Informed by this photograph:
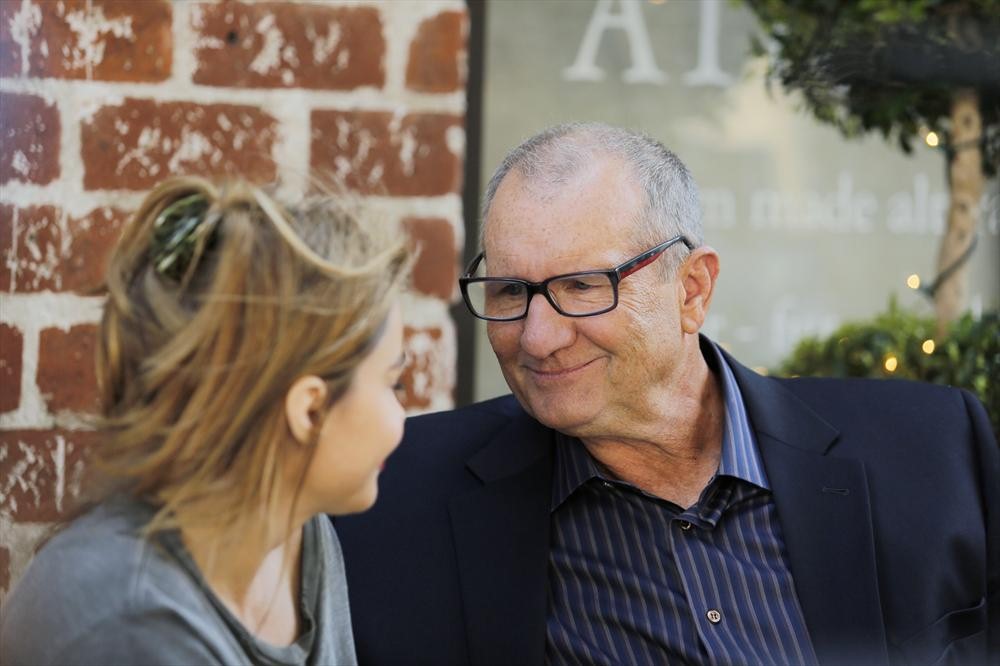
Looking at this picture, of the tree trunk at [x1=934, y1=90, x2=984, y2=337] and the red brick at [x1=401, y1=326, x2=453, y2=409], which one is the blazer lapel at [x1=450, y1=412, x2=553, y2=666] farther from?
the tree trunk at [x1=934, y1=90, x2=984, y2=337]

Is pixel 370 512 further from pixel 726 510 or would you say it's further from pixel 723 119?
pixel 723 119

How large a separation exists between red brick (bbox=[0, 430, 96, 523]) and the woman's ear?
65cm

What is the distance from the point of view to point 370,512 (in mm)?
2271

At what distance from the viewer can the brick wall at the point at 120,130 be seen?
80.8 inches

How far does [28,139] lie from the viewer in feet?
6.69

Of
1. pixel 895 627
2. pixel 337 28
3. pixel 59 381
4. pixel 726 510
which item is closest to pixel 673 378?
pixel 726 510

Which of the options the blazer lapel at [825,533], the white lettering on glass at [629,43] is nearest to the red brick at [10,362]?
the blazer lapel at [825,533]

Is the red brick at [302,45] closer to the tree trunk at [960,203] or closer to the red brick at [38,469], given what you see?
the red brick at [38,469]

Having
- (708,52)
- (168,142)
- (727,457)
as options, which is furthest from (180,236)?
(708,52)

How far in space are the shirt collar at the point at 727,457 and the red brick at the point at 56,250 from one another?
2.98 feet

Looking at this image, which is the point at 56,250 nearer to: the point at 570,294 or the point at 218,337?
the point at 218,337

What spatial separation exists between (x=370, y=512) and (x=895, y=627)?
976 mm

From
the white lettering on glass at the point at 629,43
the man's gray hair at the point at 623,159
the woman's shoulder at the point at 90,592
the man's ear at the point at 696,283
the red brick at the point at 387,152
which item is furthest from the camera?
the white lettering on glass at the point at 629,43

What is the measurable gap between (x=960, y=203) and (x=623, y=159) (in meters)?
1.29
